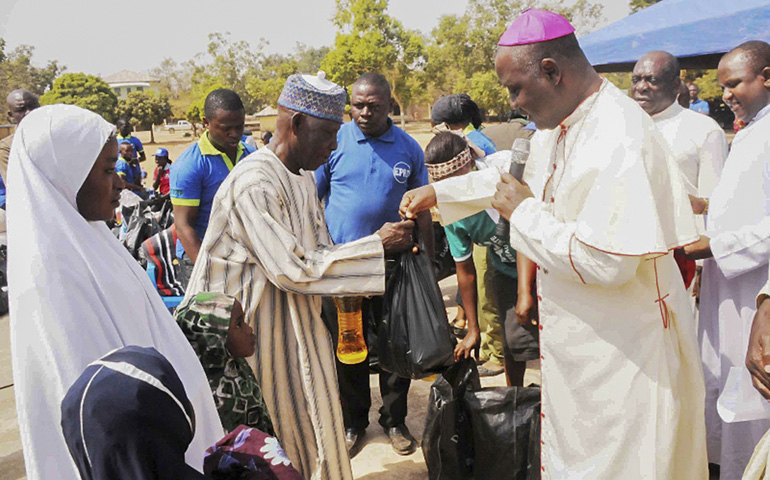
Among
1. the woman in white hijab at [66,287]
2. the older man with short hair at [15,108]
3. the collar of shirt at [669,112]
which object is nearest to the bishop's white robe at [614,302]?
the woman in white hijab at [66,287]

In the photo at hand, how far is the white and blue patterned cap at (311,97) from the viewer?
2.65 metres

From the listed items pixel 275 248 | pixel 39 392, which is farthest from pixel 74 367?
pixel 275 248

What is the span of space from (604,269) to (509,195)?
471 millimetres

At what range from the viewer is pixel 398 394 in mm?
3912

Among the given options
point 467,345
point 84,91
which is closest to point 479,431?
point 467,345

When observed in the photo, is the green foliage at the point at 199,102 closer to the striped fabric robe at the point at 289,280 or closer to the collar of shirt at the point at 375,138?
the collar of shirt at the point at 375,138

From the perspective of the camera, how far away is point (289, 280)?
8.29ft

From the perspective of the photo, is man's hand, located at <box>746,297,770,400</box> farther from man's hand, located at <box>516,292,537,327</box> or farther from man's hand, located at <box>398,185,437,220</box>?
man's hand, located at <box>398,185,437,220</box>

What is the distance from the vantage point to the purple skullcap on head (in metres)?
2.06

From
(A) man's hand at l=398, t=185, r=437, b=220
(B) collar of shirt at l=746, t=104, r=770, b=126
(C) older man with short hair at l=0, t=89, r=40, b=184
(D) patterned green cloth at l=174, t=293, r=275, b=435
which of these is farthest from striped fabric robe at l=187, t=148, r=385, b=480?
(C) older man with short hair at l=0, t=89, r=40, b=184

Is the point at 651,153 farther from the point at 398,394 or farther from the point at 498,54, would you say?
the point at 398,394

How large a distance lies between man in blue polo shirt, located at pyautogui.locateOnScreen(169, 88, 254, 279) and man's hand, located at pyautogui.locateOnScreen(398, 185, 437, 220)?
182 centimetres

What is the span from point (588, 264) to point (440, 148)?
1.63 m

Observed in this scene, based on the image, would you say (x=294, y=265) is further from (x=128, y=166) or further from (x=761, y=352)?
(x=128, y=166)
